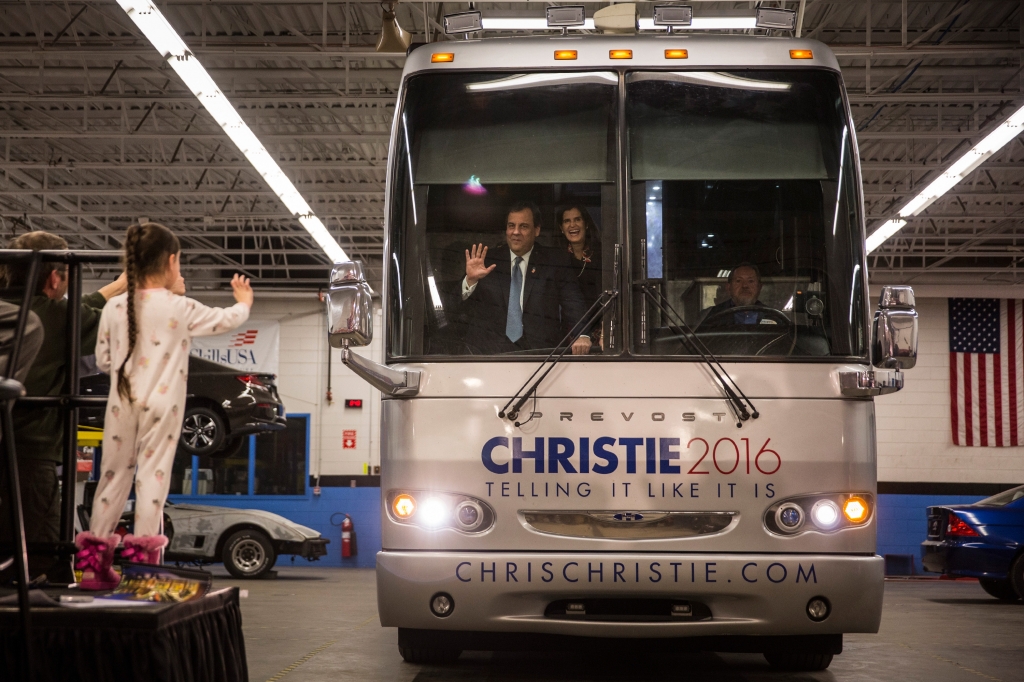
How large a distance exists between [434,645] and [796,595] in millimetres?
1835

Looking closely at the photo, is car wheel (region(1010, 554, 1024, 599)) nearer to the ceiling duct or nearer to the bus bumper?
the ceiling duct

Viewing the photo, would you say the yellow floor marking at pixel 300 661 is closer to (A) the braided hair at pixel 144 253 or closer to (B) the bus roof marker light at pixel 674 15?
(A) the braided hair at pixel 144 253

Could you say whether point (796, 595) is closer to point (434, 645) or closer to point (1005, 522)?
point (434, 645)

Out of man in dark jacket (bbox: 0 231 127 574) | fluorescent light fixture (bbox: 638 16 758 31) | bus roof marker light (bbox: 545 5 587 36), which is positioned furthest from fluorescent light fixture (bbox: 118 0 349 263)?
man in dark jacket (bbox: 0 231 127 574)

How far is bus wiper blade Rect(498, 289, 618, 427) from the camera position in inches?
203

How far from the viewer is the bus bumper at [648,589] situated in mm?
4996

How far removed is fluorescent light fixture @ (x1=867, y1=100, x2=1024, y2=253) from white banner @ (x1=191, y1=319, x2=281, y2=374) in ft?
40.8

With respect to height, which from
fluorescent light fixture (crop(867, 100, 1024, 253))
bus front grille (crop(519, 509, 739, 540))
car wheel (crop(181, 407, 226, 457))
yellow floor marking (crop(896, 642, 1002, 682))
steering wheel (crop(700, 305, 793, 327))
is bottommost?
yellow floor marking (crop(896, 642, 1002, 682))

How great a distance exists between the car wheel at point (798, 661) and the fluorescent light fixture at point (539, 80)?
128 inches

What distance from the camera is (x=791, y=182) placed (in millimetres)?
5402

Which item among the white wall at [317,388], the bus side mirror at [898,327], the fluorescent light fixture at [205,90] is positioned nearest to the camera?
the bus side mirror at [898,327]

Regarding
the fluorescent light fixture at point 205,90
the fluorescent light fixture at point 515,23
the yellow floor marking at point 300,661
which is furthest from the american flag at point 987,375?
the fluorescent light fixture at point 515,23

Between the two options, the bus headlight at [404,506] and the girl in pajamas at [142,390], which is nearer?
the girl in pajamas at [142,390]

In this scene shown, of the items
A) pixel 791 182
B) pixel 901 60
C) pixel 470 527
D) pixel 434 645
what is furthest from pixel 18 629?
pixel 901 60
